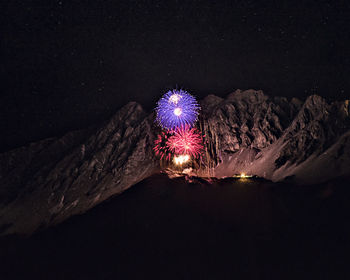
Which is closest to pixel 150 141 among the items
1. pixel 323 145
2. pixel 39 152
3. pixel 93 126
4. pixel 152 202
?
pixel 152 202

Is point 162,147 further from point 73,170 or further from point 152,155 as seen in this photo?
point 73,170

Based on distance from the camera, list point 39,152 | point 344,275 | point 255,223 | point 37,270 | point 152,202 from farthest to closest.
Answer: point 39,152
point 152,202
point 37,270
point 255,223
point 344,275

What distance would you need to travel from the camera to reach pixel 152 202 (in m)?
46.2

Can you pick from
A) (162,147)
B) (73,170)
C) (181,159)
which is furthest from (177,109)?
(73,170)

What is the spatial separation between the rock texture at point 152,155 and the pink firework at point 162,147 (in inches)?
94.7

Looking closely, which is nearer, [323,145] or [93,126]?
[323,145]

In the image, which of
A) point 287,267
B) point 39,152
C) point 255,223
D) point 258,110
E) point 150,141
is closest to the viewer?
point 287,267

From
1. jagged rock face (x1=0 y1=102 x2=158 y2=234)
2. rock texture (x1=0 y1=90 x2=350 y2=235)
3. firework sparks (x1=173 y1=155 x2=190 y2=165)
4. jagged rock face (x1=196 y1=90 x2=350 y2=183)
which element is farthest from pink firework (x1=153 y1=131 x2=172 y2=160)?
jagged rock face (x1=196 y1=90 x2=350 y2=183)

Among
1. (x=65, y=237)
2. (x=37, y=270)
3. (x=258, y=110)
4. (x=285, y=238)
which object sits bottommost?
(x=37, y=270)

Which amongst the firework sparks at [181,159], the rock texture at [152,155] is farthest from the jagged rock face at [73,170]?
the firework sparks at [181,159]

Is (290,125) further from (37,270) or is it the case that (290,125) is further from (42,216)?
(42,216)

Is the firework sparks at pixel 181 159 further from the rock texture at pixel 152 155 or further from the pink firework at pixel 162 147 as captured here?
the pink firework at pixel 162 147

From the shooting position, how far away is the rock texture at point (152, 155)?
47094 mm

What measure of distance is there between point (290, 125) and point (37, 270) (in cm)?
6778
